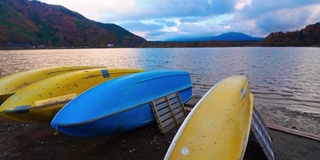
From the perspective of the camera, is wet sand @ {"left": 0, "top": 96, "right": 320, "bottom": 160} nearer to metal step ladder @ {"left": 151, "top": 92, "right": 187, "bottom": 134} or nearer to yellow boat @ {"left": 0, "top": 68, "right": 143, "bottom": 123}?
metal step ladder @ {"left": 151, "top": 92, "right": 187, "bottom": 134}

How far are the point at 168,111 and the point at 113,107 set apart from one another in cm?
164

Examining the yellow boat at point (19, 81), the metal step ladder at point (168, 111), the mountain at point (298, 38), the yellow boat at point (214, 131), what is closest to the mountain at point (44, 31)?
the mountain at point (298, 38)

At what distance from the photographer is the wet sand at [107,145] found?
409 centimetres

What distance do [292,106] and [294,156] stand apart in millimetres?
6770

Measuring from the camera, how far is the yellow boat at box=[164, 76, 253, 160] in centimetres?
238

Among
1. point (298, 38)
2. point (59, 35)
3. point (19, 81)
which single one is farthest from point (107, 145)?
point (298, 38)

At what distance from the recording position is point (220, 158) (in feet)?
7.70

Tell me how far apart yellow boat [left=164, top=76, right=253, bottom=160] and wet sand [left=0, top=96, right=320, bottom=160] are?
4.49 ft

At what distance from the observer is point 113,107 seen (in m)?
3.98

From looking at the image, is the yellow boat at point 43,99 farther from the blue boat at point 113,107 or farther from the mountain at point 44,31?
the mountain at point 44,31

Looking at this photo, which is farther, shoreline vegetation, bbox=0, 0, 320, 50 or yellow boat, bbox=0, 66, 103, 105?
shoreline vegetation, bbox=0, 0, 320, 50

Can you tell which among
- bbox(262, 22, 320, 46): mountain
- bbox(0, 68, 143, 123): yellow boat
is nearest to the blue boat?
bbox(0, 68, 143, 123): yellow boat

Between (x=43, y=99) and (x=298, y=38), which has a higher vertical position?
(x=43, y=99)

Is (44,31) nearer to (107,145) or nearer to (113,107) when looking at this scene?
(107,145)
